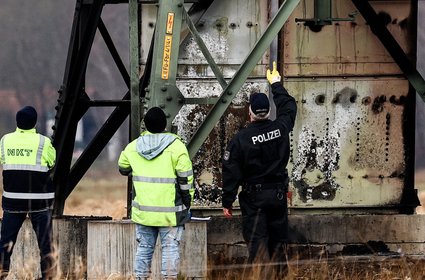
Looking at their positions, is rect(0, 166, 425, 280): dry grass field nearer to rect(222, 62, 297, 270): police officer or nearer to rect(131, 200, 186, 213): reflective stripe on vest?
rect(222, 62, 297, 270): police officer

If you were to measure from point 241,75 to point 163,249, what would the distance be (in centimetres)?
191

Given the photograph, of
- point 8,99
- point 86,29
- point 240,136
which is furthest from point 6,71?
point 240,136

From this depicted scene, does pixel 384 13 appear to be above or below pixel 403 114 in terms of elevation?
above

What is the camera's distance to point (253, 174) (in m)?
12.0

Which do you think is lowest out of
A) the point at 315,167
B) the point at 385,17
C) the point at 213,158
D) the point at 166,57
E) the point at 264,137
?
the point at 315,167

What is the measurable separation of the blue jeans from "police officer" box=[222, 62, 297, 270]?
1.98ft

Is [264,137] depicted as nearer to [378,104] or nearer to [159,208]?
[159,208]

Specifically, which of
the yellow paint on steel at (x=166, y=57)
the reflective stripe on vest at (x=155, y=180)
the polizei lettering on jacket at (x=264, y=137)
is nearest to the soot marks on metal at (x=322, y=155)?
the polizei lettering on jacket at (x=264, y=137)

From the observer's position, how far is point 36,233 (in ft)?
41.2

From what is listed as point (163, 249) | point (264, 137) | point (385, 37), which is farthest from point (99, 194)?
point (163, 249)

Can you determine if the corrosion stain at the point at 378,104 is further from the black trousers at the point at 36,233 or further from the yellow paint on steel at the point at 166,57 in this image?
the black trousers at the point at 36,233

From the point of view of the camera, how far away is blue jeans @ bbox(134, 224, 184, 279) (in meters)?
11.6

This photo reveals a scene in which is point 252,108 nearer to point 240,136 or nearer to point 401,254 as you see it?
point 240,136

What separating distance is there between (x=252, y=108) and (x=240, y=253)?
2.61m
